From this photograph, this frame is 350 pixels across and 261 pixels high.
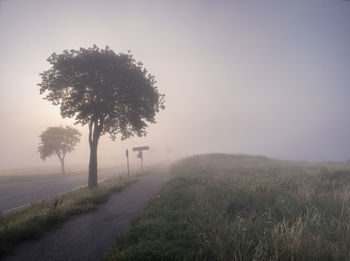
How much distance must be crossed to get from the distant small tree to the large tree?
30.7 metres

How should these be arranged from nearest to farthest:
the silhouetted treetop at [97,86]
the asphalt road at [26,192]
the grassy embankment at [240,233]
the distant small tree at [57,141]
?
the grassy embankment at [240,233] < the asphalt road at [26,192] < the silhouetted treetop at [97,86] < the distant small tree at [57,141]

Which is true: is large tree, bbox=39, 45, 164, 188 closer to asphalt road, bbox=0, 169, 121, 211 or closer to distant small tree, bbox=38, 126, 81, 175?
asphalt road, bbox=0, 169, 121, 211

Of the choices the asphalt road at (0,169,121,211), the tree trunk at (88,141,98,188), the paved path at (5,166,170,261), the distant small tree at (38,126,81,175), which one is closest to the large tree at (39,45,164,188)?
the tree trunk at (88,141,98,188)

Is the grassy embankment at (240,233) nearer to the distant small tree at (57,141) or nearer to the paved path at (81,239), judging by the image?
the paved path at (81,239)

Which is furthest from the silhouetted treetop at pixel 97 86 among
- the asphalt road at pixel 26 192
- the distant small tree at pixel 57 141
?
the distant small tree at pixel 57 141

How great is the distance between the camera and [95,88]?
1578cm

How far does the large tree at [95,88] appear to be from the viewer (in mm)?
15781

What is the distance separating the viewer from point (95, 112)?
52.4 ft

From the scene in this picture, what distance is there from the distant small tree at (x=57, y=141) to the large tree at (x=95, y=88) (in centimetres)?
3069

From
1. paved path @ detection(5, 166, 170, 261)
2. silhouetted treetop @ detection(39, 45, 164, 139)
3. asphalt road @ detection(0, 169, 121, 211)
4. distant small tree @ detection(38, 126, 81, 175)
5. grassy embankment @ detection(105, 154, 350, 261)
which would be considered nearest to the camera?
grassy embankment @ detection(105, 154, 350, 261)

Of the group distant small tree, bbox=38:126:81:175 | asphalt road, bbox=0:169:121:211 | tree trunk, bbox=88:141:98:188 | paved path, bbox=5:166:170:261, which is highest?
distant small tree, bbox=38:126:81:175

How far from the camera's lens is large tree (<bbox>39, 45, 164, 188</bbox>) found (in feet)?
51.8

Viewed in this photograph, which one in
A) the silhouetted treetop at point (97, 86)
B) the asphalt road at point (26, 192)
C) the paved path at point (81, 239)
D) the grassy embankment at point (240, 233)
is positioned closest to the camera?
the grassy embankment at point (240, 233)

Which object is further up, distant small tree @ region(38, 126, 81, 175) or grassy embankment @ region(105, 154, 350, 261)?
distant small tree @ region(38, 126, 81, 175)
